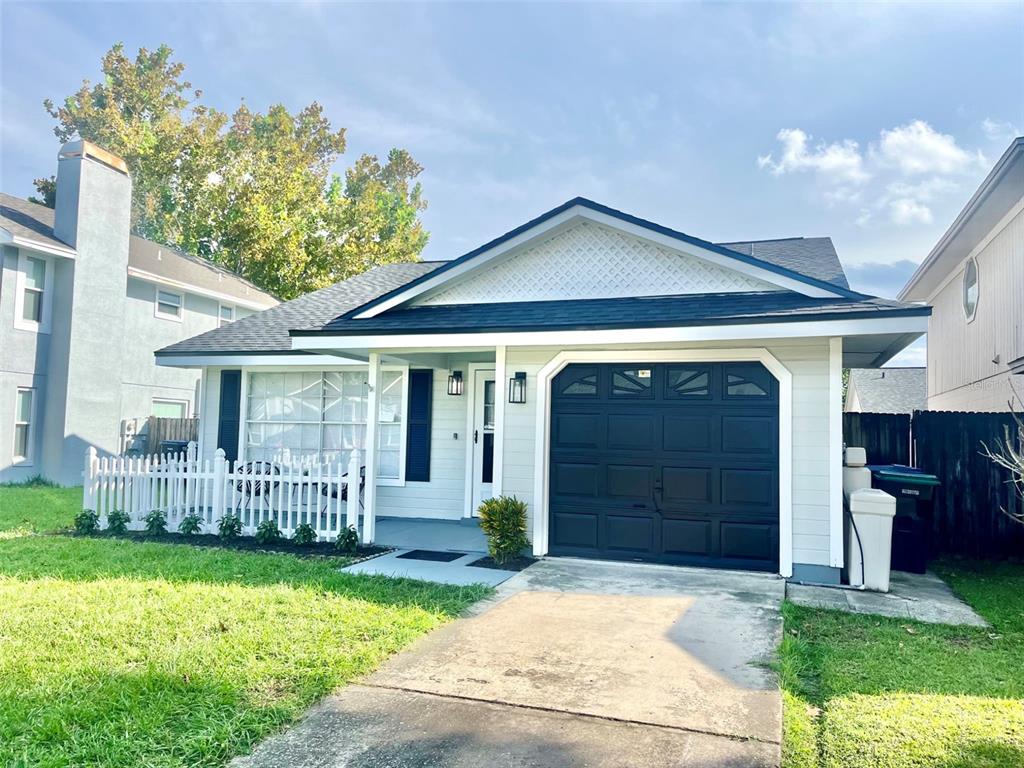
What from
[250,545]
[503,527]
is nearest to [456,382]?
[503,527]

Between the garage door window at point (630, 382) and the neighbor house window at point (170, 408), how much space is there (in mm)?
15813

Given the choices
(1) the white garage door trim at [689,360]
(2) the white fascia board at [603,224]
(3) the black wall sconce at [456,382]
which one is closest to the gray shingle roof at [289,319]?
(2) the white fascia board at [603,224]

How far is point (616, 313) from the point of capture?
327 inches

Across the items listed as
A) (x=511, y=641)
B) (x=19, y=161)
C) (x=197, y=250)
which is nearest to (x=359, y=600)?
(x=511, y=641)

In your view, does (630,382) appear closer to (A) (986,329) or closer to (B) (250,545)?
(B) (250,545)

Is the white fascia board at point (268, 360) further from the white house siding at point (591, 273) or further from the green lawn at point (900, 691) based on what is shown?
the green lawn at point (900, 691)

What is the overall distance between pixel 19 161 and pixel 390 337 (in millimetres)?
29548

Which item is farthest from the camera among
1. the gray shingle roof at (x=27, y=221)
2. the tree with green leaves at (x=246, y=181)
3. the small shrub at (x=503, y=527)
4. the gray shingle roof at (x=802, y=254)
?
the tree with green leaves at (x=246, y=181)

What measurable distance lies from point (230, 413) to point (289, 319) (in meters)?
2.01

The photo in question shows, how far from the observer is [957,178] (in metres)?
14.3

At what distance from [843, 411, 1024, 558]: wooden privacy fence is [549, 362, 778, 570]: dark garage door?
322cm

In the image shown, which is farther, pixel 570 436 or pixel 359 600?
pixel 570 436

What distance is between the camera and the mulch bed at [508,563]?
8.04 metres

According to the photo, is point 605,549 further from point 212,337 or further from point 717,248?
point 212,337
